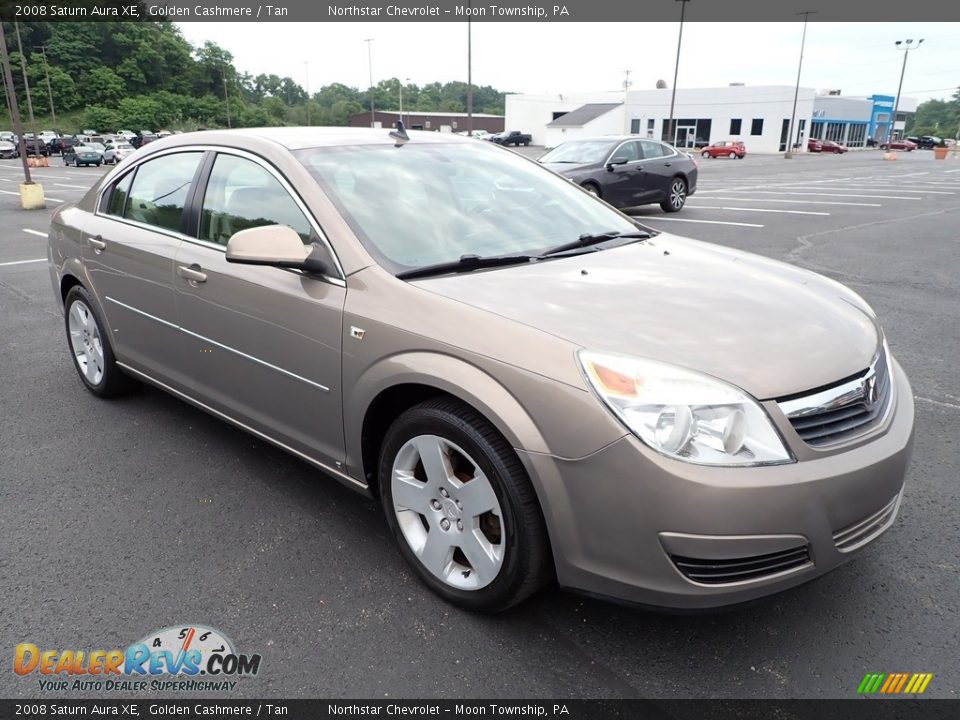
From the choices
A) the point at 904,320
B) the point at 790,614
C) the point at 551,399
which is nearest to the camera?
the point at 551,399

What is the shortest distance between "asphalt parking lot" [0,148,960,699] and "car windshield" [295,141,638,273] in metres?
1.25

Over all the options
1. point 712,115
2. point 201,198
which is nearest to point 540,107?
point 712,115

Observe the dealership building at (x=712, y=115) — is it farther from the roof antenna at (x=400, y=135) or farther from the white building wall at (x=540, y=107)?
the roof antenna at (x=400, y=135)

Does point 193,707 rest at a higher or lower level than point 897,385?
lower

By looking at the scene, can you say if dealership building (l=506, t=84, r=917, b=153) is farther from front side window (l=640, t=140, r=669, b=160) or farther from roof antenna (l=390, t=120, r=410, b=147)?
roof antenna (l=390, t=120, r=410, b=147)

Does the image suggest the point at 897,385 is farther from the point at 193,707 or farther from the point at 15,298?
the point at 15,298

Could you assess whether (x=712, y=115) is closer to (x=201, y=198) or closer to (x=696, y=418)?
(x=201, y=198)

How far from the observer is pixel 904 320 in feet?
20.0

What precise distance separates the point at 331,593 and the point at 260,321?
1.14m

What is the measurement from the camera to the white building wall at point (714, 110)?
2544 inches

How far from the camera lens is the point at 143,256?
366cm

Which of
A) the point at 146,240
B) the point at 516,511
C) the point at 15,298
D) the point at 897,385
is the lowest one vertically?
the point at 15,298

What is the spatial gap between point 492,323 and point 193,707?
1.48m

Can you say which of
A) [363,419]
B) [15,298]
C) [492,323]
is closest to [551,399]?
[492,323]
